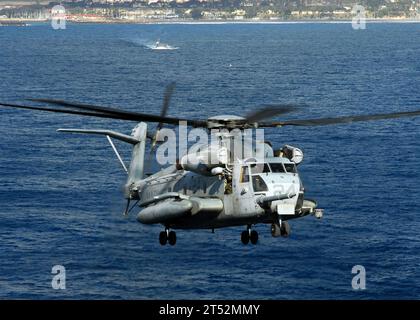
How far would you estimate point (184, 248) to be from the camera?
361 ft

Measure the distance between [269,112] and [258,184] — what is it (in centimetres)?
535

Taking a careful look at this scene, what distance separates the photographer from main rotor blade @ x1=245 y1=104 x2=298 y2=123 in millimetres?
50559

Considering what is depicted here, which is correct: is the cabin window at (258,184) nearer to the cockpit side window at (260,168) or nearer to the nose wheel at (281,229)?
the cockpit side window at (260,168)

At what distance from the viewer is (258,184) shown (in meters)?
55.9

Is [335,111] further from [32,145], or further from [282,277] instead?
[282,277]

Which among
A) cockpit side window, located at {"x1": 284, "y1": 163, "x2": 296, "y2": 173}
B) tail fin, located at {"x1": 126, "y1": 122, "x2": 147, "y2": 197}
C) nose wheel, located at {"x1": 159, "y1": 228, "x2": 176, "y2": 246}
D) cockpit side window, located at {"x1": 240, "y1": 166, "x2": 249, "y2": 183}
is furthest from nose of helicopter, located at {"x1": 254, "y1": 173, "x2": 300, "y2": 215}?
tail fin, located at {"x1": 126, "y1": 122, "x2": 147, "y2": 197}

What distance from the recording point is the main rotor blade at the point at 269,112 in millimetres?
50559

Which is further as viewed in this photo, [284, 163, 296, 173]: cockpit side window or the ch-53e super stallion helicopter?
[284, 163, 296, 173]: cockpit side window

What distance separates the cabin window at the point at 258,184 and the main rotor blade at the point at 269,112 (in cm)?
323

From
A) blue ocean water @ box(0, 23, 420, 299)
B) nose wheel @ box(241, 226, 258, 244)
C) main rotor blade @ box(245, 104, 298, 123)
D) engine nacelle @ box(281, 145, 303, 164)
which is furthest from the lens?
blue ocean water @ box(0, 23, 420, 299)

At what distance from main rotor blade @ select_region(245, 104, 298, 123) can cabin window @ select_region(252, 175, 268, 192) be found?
127 inches

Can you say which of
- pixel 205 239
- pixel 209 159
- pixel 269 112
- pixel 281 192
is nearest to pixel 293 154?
pixel 281 192

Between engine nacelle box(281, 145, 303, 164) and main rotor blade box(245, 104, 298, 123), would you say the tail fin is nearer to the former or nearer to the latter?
engine nacelle box(281, 145, 303, 164)

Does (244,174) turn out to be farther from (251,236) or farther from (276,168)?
(251,236)
